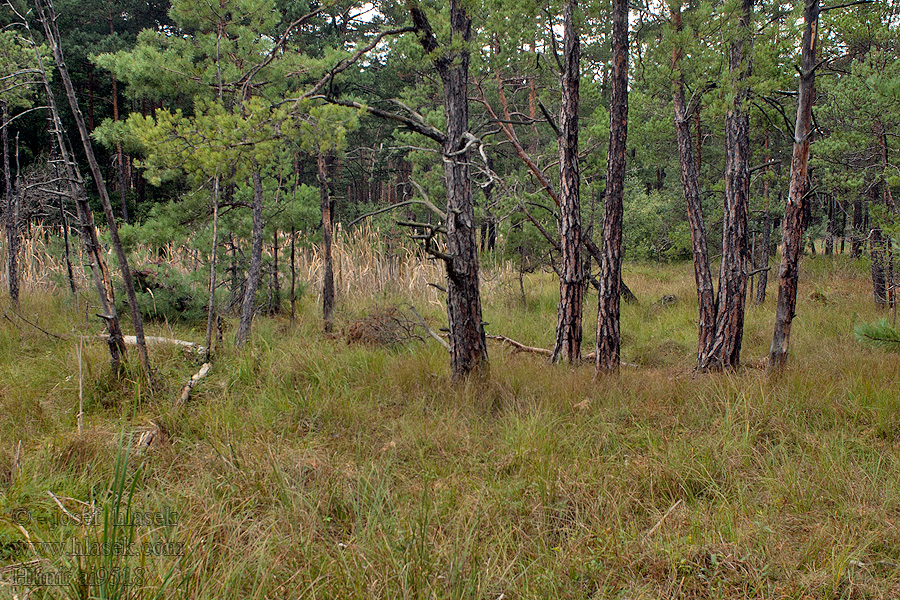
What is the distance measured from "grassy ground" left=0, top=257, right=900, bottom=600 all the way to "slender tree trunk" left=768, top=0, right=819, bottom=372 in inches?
18.2

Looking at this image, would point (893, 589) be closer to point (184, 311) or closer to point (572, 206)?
point (572, 206)

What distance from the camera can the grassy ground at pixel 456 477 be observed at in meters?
2.42

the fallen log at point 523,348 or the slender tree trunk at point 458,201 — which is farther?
the fallen log at point 523,348

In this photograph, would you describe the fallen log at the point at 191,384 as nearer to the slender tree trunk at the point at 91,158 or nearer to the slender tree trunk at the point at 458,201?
the slender tree trunk at the point at 91,158

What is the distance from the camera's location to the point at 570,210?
5.74 m

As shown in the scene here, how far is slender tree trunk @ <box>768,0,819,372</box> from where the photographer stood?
4.48m

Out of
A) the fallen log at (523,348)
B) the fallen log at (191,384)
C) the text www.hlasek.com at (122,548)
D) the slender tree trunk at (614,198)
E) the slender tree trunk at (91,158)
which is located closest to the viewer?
the text www.hlasek.com at (122,548)

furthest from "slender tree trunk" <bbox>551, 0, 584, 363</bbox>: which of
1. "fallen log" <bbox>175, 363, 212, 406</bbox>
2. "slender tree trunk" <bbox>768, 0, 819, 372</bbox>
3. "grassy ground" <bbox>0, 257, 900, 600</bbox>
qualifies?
"fallen log" <bbox>175, 363, 212, 406</bbox>

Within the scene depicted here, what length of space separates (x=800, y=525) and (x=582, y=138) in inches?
295

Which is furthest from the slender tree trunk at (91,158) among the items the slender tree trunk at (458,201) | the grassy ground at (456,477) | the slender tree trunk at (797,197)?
the slender tree trunk at (797,197)

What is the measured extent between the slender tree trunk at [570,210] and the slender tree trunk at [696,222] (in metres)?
1.28

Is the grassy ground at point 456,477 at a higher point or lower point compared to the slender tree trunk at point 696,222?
Result: lower

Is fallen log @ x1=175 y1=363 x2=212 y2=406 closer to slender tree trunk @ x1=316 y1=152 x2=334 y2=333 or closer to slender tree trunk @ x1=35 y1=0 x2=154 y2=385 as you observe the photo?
slender tree trunk @ x1=35 y1=0 x2=154 y2=385

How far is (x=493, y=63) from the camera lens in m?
6.84
